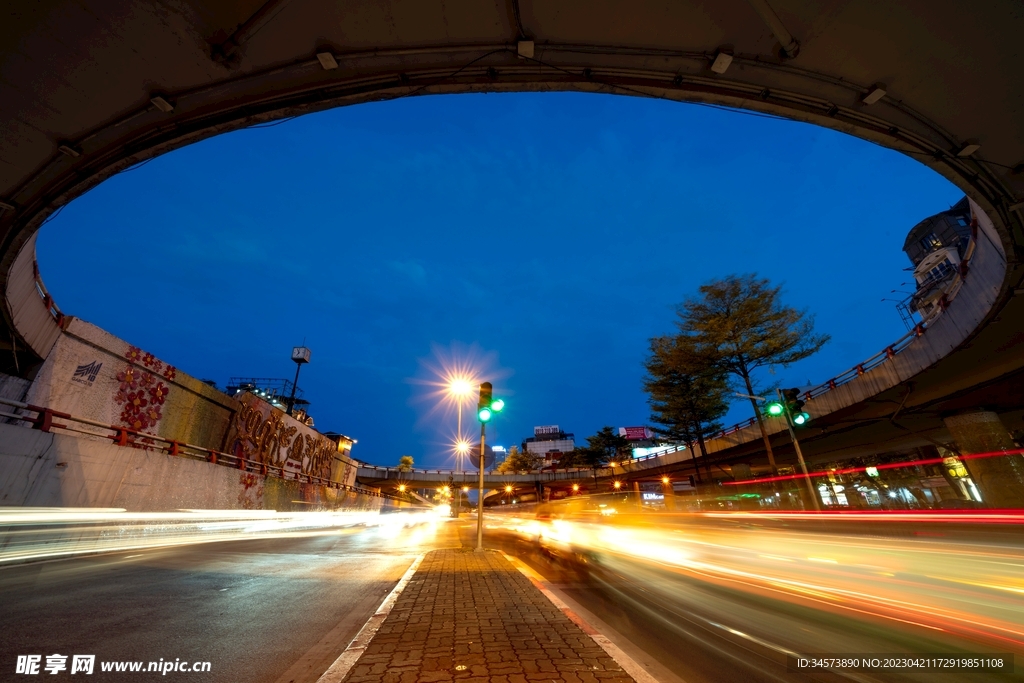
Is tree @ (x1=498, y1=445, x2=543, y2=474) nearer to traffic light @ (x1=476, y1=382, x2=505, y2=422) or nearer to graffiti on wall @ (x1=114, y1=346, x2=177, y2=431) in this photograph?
graffiti on wall @ (x1=114, y1=346, x2=177, y2=431)

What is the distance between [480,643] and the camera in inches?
158

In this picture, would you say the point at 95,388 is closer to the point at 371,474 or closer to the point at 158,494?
the point at 158,494

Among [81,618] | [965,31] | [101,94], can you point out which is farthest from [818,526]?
[101,94]

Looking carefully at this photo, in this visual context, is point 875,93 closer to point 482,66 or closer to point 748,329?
point 482,66

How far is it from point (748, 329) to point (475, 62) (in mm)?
23251

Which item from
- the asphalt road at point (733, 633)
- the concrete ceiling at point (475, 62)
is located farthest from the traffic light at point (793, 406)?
the asphalt road at point (733, 633)

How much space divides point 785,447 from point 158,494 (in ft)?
130

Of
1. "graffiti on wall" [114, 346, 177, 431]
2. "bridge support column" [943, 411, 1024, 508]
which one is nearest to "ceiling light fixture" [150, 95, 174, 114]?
"graffiti on wall" [114, 346, 177, 431]

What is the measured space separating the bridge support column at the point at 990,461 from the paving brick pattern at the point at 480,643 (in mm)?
24265

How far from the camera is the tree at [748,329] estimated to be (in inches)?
925

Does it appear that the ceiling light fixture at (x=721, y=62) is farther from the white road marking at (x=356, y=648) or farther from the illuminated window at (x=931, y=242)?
the illuminated window at (x=931, y=242)

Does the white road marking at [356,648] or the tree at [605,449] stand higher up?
the tree at [605,449]

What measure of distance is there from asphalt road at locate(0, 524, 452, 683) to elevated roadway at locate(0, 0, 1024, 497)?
7.68 metres

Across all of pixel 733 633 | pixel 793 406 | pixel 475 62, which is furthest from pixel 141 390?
pixel 793 406
